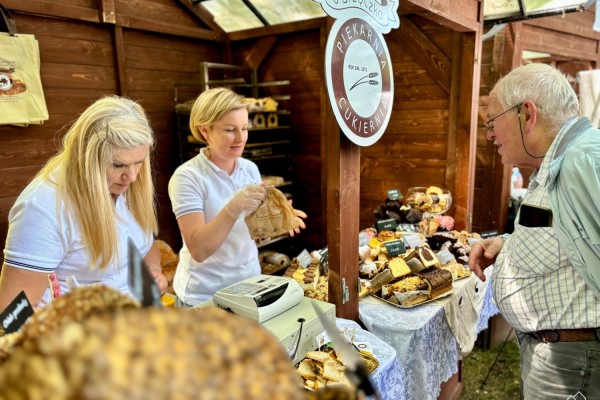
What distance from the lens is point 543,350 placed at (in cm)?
155

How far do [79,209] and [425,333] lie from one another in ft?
5.38

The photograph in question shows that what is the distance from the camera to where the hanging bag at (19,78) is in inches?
122

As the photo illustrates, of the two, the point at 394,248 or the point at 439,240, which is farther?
the point at 439,240

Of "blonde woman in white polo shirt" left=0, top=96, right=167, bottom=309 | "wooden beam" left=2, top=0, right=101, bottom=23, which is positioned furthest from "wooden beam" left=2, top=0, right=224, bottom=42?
"blonde woman in white polo shirt" left=0, top=96, right=167, bottom=309

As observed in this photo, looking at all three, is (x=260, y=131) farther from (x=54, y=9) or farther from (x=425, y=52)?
(x=54, y=9)

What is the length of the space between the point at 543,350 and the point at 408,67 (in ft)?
10.3

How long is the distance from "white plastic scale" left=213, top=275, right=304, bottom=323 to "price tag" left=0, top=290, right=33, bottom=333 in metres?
0.88

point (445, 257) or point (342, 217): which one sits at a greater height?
point (342, 217)

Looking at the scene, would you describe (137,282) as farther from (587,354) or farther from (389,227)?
(389,227)

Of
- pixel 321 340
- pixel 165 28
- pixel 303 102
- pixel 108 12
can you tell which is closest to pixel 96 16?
pixel 108 12

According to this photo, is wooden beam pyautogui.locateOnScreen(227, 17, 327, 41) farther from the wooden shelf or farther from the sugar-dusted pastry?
the sugar-dusted pastry

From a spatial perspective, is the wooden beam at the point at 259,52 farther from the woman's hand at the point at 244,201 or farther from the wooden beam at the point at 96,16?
the woman's hand at the point at 244,201

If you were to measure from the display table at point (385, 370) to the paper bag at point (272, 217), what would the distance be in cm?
57

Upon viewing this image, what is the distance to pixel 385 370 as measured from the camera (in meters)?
1.56
